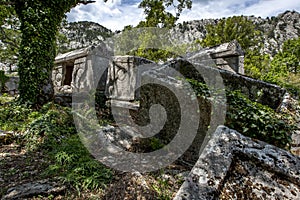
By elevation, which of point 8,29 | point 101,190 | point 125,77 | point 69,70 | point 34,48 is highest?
point 8,29

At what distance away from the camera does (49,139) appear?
4.10 m

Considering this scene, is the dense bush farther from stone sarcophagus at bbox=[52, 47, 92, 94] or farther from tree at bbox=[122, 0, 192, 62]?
tree at bbox=[122, 0, 192, 62]

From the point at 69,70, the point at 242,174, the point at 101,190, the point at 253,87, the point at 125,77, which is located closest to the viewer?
the point at 242,174

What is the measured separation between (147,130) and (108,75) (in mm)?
4374

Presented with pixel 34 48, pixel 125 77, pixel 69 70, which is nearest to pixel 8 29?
pixel 69 70

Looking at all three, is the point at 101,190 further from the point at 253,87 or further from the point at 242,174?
the point at 253,87

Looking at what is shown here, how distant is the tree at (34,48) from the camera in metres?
6.05

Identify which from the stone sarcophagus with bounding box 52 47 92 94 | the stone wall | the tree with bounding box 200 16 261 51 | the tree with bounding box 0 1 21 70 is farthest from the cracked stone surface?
the tree with bounding box 200 16 261 51

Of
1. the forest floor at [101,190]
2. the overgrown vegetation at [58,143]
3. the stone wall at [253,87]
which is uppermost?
the stone wall at [253,87]

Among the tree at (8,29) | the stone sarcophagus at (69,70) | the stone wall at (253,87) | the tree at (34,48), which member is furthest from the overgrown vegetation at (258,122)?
the tree at (8,29)

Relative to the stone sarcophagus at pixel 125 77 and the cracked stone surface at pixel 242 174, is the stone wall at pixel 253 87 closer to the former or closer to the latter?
the stone sarcophagus at pixel 125 77

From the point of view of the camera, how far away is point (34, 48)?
6.09 meters

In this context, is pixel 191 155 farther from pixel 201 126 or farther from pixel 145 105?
pixel 145 105

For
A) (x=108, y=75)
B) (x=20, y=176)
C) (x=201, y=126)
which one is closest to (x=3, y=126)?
(x=20, y=176)
